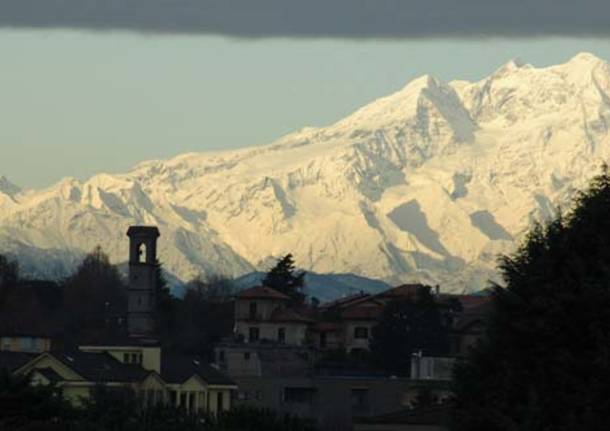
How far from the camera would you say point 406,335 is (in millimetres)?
112500

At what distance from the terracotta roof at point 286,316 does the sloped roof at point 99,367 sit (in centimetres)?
4619

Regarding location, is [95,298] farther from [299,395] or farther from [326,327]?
[299,395]

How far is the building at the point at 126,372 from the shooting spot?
71938 millimetres

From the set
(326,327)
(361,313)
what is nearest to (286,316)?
(326,327)

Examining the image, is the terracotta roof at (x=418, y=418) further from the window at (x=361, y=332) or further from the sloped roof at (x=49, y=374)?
the window at (x=361, y=332)

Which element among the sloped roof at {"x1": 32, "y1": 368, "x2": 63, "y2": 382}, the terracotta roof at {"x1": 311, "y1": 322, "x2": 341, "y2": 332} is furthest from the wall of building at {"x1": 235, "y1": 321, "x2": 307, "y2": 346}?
the sloped roof at {"x1": 32, "y1": 368, "x2": 63, "y2": 382}

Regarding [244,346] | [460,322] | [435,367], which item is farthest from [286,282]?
[435,367]

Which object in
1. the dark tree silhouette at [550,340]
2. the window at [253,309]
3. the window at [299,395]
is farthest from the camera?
the window at [253,309]

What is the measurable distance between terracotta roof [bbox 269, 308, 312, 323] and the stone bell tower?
583 centimetres

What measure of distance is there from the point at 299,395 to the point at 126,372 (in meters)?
16.7

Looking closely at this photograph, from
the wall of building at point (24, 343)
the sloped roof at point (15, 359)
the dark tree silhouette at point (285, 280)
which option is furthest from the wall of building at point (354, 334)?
the sloped roof at point (15, 359)

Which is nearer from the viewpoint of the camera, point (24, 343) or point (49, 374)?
point (49, 374)

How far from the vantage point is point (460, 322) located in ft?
396

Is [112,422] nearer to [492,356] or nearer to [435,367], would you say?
[492,356]
